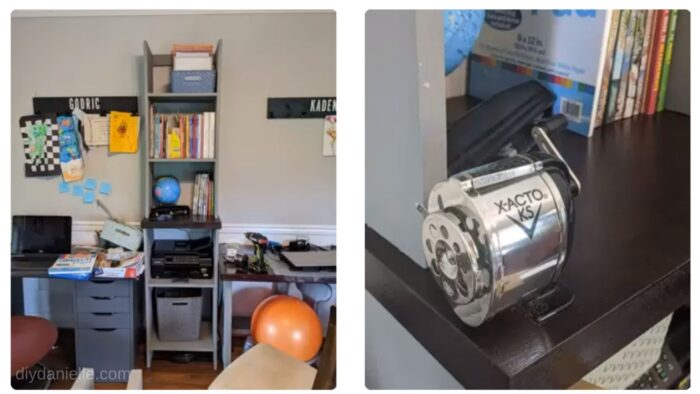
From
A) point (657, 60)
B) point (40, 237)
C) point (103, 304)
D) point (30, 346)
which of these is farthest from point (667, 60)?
point (103, 304)

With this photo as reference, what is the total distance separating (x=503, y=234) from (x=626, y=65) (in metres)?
0.35

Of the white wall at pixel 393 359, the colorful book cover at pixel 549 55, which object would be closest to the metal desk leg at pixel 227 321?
the white wall at pixel 393 359

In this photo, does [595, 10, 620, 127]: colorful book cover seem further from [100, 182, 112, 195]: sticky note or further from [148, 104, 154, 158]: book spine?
[100, 182, 112, 195]: sticky note

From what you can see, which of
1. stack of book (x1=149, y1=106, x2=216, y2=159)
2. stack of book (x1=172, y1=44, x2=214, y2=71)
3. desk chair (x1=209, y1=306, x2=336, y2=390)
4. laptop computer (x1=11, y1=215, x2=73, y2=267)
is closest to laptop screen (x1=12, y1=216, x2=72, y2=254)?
laptop computer (x1=11, y1=215, x2=73, y2=267)

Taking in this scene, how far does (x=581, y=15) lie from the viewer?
0.65 metres

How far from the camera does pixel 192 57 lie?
166 cm

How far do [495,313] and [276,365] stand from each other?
559 millimetres

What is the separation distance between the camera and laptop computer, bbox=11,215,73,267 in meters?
1.60

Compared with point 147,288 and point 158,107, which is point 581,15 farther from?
point 147,288

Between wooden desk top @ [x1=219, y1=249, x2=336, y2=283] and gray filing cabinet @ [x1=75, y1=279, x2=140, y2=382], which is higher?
wooden desk top @ [x1=219, y1=249, x2=336, y2=283]

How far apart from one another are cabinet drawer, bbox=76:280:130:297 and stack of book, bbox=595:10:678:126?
5.16 ft

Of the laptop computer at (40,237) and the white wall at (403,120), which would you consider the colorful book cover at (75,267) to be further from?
the white wall at (403,120)

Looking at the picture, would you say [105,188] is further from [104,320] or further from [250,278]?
[250,278]

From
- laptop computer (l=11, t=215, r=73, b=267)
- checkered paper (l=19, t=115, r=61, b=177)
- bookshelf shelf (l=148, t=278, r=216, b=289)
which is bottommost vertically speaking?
bookshelf shelf (l=148, t=278, r=216, b=289)
